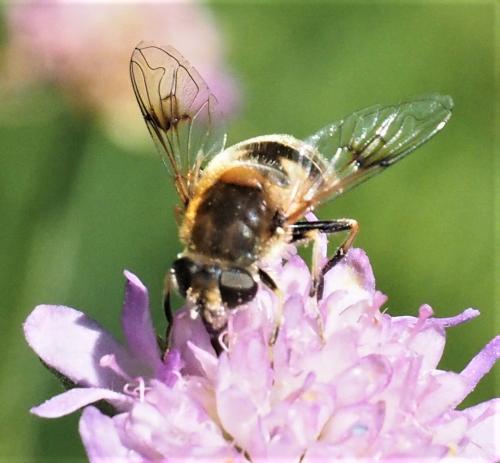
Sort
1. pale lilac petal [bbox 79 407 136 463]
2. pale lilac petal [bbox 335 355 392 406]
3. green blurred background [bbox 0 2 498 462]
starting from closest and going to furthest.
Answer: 1. pale lilac petal [bbox 79 407 136 463]
2. pale lilac petal [bbox 335 355 392 406]
3. green blurred background [bbox 0 2 498 462]

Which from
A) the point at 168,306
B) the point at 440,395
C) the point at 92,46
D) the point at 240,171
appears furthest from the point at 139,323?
the point at 92,46

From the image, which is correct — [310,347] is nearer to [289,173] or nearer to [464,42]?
[289,173]

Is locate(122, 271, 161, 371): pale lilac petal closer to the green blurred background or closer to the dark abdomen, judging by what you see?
the dark abdomen

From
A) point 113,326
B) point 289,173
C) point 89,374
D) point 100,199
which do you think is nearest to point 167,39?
point 100,199

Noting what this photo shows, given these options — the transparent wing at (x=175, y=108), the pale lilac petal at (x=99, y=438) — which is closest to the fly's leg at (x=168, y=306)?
the pale lilac petal at (x=99, y=438)

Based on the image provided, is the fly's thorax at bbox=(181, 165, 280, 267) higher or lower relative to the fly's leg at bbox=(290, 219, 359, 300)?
higher

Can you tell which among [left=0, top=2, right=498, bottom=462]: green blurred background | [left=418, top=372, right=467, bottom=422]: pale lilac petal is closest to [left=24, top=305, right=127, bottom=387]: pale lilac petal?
[left=418, top=372, right=467, bottom=422]: pale lilac petal

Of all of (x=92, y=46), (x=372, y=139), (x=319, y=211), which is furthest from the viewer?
(x=319, y=211)

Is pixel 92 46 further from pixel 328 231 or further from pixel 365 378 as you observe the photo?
pixel 365 378
